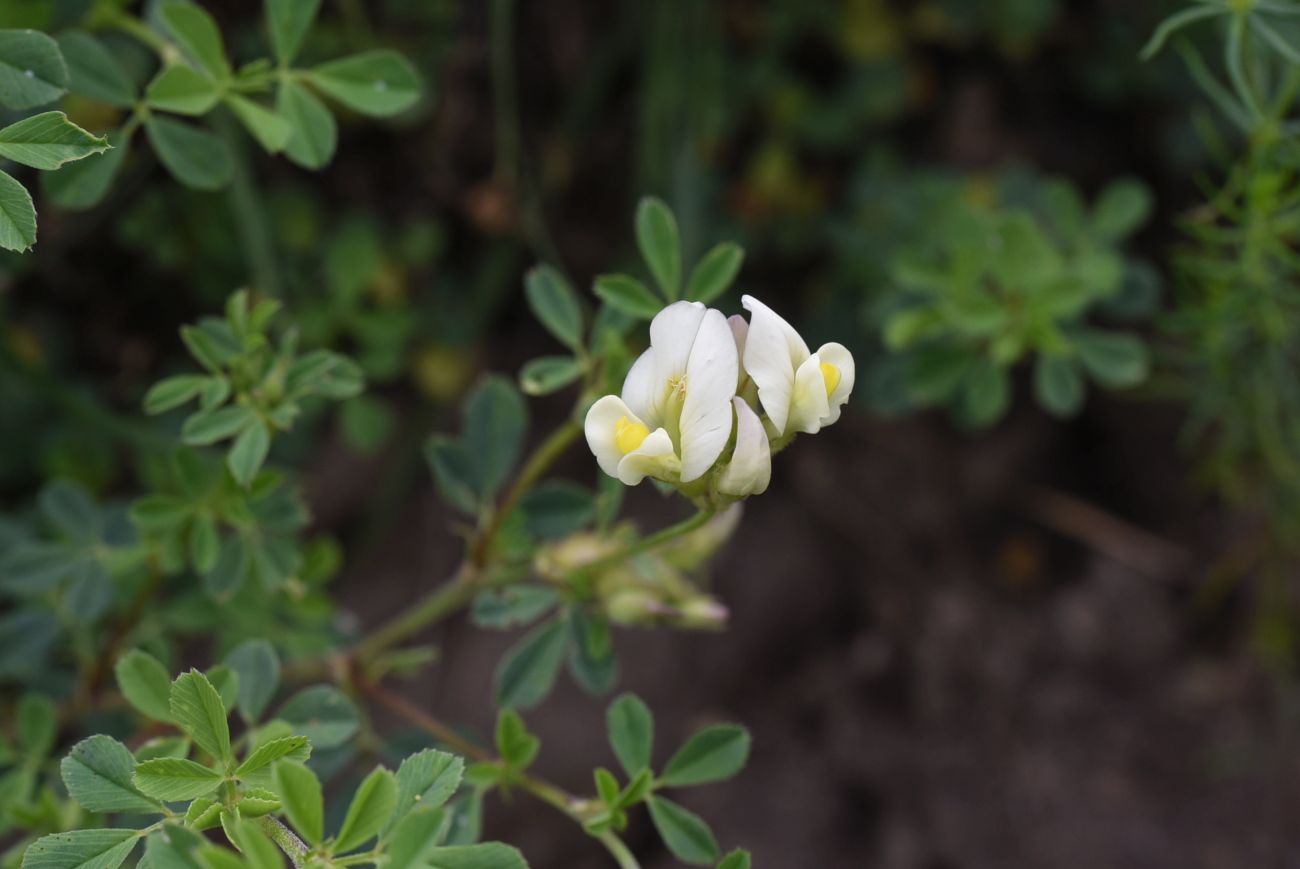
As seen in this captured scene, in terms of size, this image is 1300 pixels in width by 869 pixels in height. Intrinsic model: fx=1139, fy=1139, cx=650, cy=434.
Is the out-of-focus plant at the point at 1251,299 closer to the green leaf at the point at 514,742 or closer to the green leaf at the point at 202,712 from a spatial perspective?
the green leaf at the point at 514,742

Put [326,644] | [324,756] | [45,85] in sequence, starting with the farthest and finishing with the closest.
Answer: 1. [326,644]
2. [324,756]
3. [45,85]

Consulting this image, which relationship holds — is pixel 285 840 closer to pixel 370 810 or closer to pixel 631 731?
pixel 370 810

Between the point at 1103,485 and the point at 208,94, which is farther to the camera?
the point at 1103,485

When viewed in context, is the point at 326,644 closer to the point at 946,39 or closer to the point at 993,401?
the point at 993,401

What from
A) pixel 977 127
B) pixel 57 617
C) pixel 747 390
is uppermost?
pixel 977 127

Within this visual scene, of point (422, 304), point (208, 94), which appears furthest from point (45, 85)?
point (422, 304)

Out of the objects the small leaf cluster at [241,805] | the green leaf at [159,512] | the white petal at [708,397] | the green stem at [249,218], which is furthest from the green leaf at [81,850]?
the green stem at [249,218]

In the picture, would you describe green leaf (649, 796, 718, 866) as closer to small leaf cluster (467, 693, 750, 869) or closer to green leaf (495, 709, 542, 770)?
small leaf cluster (467, 693, 750, 869)

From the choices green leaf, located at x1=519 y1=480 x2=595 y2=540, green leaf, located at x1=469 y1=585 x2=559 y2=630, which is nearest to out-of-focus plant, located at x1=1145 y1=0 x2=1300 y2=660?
green leaf, located at x1=519 y1=480 x2=595 y2=540
